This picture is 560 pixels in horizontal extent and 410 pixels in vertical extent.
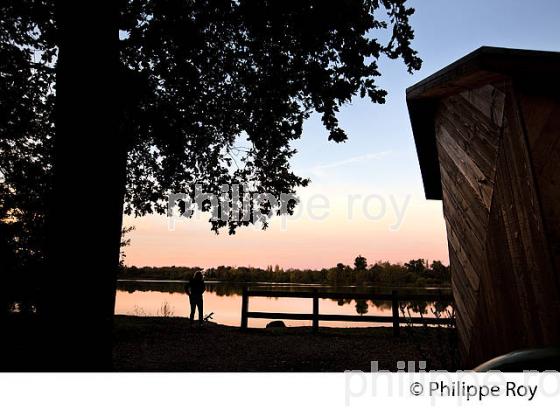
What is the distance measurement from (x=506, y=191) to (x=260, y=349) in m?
8.98

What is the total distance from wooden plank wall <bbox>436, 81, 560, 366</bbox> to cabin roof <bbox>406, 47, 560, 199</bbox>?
0.56ft

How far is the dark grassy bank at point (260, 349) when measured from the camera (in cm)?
845

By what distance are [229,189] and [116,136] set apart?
5.59 m

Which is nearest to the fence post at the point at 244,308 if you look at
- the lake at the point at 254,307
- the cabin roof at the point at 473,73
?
the lake at the point at 254,307

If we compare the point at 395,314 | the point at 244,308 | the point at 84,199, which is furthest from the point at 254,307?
the point at 84,199

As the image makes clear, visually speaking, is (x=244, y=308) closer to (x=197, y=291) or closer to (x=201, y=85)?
(x=197, y=291)

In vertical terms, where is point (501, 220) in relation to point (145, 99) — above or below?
below

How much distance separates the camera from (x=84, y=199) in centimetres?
379

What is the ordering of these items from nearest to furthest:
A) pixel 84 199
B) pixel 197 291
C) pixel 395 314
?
pixel 84 199
pixel 395 314
pixel 197 291

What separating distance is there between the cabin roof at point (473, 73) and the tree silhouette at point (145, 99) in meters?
0.86

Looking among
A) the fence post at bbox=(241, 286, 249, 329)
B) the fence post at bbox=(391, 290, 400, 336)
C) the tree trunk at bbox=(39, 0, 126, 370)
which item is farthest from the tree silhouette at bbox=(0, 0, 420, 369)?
the fence post at bbox=(391, 290, 400, 336)
